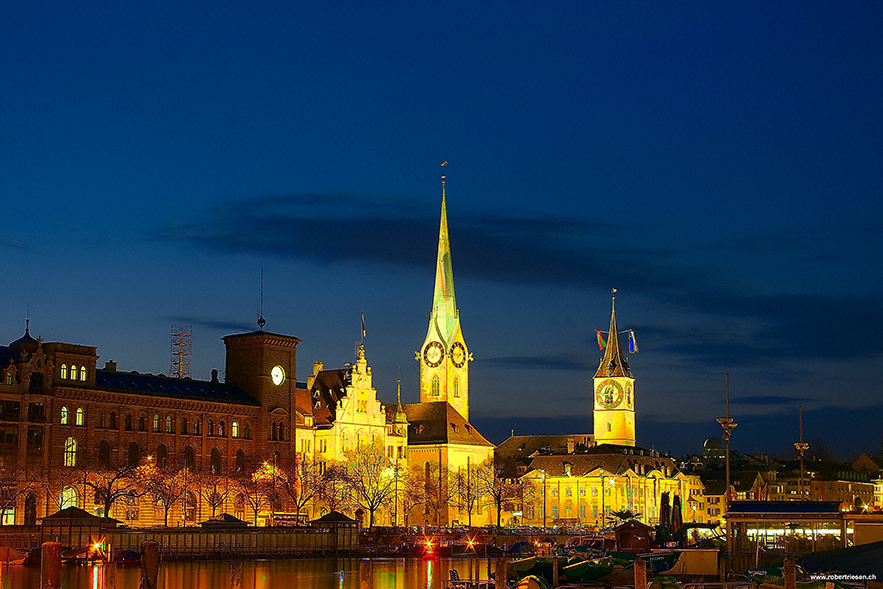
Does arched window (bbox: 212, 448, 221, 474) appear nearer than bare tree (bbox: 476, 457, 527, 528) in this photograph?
Yes

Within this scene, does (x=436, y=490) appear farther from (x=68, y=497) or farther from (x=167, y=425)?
(x=68, y=497)

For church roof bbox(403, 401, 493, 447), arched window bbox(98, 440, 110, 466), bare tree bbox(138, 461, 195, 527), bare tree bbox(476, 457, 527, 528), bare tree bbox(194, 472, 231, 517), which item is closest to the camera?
bare tree bbox(138, 461, 195, 527)

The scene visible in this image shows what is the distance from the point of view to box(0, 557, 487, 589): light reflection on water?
6812 cm

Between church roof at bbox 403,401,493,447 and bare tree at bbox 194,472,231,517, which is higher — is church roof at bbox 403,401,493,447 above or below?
above

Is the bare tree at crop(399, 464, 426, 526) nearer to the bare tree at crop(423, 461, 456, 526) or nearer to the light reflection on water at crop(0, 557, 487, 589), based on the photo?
the bare tree at crop(423, 461, 456, 526)

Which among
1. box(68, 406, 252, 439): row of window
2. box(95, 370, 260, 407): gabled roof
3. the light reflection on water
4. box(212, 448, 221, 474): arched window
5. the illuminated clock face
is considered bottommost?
the light reflection on water

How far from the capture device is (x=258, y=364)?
5984 inches

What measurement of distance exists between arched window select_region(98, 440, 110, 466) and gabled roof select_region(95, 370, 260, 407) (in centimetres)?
528

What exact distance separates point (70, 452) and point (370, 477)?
39486 mm

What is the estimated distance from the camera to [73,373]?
130750 mm

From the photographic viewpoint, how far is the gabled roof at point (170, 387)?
451ft

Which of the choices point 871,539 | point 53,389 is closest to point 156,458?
point 53,389

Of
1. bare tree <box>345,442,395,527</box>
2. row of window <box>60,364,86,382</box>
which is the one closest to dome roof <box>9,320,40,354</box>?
row of window <box>60,364,86,382</box>

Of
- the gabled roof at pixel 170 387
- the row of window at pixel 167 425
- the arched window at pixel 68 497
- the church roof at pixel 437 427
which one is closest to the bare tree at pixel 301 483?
the row of window at pixel 167 425
